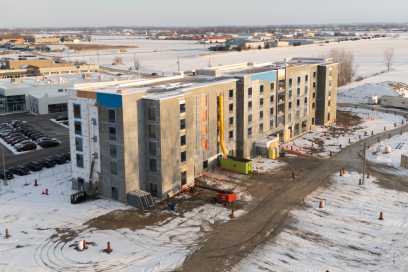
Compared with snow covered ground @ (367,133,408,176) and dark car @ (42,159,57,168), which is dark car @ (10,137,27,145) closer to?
dark car @ (42,159,57,168)

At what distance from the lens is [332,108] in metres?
70.7

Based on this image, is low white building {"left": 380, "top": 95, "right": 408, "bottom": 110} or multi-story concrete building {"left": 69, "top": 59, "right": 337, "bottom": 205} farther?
low white building {"left": 380, "top": 95, "right": 408, "bottom": 110}

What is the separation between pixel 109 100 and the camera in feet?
127

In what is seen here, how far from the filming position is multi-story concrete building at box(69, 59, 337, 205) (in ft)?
129

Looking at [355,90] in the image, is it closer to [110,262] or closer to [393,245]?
[393,245]

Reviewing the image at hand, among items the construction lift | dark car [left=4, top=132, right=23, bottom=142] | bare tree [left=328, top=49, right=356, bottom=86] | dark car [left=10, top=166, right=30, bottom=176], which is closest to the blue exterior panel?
the construction lift

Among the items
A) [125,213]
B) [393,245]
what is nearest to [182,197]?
[125,213]

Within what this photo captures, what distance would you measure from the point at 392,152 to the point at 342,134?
10255 mm

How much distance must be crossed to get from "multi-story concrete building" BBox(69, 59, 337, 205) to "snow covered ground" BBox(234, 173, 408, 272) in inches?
440

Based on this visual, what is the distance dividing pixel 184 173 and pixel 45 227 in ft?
42.6

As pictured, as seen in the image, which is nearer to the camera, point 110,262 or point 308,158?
point 110,262

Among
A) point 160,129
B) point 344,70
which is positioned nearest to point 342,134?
point 160,129

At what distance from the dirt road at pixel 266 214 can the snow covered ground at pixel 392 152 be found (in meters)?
1.86

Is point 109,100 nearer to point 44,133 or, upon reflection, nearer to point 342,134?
point 44,133
